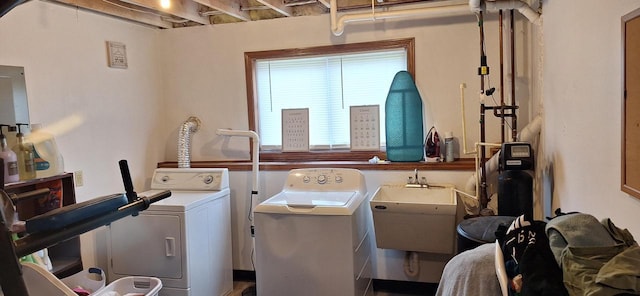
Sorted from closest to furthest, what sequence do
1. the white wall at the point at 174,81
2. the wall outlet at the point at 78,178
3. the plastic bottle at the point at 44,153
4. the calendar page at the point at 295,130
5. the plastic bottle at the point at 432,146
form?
the plastic bottle at the point at 44,153 → the white wall at the point at 174,81 → the wall outlet at the point at 78,178 → the plastic bottle at the point at 432,146 → the calendar page at the point at 295,130

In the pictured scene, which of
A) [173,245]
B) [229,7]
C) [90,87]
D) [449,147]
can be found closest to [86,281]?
[173,245]

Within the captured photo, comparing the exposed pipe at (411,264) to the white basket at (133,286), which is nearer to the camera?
the white basket at (133,286)

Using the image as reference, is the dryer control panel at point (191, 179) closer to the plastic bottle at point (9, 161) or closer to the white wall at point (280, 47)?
the white wall at point (280, 47)

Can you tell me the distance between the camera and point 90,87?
307 centimetres

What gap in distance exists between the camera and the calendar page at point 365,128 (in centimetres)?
334

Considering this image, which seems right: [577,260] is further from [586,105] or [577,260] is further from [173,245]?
[173,245]

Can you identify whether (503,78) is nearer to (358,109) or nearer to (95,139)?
(358,109)

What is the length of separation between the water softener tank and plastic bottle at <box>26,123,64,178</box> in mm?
2694

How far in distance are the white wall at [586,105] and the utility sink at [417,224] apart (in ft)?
2.23

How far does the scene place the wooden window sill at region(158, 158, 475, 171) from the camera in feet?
10.00

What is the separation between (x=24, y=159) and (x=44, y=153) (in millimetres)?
162

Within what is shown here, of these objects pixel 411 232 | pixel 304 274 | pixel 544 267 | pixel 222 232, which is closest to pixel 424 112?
pixel 411 232

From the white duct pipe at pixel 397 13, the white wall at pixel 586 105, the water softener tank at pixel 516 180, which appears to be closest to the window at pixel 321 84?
the white duct pipe at pixel 397 13

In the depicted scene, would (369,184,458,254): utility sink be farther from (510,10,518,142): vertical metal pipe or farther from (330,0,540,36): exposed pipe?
(330,0,540,36): exposed pipe
